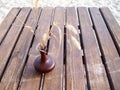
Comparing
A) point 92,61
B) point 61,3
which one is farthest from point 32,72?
point 61,3

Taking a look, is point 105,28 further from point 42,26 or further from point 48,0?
point 48,0

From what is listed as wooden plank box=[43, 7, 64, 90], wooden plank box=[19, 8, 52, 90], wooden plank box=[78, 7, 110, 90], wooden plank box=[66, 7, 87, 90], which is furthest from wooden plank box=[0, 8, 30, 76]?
wooden plank box=[78, 7, 110, 90]

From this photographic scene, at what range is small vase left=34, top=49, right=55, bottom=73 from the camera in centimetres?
109

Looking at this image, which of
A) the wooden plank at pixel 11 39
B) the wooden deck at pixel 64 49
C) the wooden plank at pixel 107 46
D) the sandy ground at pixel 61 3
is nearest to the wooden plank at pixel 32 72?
the wooden deck at pixel 64 49

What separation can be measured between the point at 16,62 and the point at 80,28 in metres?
0.60

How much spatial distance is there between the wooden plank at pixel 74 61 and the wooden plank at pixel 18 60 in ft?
0.81

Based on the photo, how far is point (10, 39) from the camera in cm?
146

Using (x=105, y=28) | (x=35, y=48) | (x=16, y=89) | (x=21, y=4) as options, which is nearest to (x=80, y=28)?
(x=105, y=28)

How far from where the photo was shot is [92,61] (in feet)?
3.88

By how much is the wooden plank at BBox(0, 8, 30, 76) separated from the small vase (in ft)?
0.64

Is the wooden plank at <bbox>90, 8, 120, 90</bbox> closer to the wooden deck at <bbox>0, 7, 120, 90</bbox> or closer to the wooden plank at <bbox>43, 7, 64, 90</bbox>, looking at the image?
the wooden deck at <bbox>0, 7, 120, 90</bbox>

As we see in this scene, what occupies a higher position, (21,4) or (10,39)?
(10,39)

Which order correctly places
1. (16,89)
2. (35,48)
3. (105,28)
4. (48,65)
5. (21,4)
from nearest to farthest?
(16,89) → (48,65) → (35,48) → (105,28) → (21,4)

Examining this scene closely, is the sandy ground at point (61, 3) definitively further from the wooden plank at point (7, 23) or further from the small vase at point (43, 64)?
the small vase at point (43, 64)
